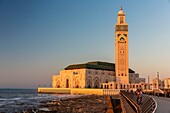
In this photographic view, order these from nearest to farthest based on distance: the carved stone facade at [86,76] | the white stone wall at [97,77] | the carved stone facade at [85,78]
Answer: the carved stone facade at [85,78] → the carved stone facade at [86,76] → the white stone wall at [97,77]

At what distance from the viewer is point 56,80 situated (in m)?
130

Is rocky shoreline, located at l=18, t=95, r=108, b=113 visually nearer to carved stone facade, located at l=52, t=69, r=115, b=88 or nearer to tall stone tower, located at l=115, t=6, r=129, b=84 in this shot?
carved stone facade, located at l=52, t=69, r=115, b=88

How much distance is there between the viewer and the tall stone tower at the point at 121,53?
368ft

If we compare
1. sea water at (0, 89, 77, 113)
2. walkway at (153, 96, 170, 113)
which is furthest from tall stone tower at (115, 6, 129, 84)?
walkway at (153, 96, 170, 113)

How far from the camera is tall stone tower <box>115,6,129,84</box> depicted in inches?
4412

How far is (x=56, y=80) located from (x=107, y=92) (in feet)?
143

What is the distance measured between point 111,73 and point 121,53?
582 inches

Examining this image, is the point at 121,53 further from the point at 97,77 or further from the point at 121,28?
the point at 97,77

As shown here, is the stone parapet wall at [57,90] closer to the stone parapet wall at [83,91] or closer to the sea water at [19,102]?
the stone parapet wall at [83,91]

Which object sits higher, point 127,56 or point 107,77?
point 127,56

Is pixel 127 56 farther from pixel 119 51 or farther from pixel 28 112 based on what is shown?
pixel 28 112

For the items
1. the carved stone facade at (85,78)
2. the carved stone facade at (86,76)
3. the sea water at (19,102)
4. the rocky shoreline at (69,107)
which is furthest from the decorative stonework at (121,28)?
the rocky shoreline at (69,107)

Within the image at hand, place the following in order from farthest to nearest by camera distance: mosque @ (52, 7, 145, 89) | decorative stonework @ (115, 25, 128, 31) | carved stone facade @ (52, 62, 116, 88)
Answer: decorative stonework @ (115, 25, 128, 31), carved stone facade @ (52, 62, 116, 88), mosque @ (52, 7, 145, 89)

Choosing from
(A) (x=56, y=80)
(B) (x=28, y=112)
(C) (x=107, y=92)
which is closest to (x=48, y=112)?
(B) (x=28, y=112)
